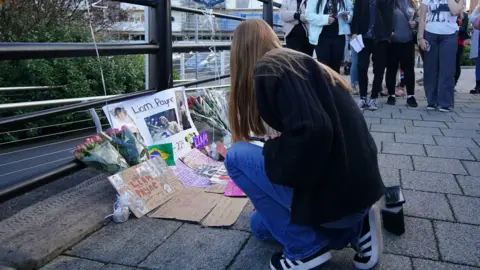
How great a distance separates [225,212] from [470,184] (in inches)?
66.3

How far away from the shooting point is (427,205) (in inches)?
101

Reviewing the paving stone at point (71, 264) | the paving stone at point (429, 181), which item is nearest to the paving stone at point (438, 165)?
the paving stone at point (429, 181)

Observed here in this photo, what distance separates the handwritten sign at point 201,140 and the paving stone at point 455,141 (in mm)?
2188

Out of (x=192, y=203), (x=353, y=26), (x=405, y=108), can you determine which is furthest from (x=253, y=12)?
(x=192, y=203)

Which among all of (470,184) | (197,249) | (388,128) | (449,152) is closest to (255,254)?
(197,249)

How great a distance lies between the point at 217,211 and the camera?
252cm

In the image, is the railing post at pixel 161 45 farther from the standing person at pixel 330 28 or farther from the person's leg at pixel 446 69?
the person's leg at pixel 446 69

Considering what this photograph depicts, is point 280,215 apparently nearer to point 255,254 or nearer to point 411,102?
point 255,254

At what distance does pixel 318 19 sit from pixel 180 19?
1.67 meters

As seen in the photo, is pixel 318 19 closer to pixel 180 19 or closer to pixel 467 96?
pixel 180 19

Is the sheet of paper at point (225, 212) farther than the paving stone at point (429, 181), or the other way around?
the paving stone at point (429, 181)

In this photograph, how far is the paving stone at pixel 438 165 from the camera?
3.23 meters

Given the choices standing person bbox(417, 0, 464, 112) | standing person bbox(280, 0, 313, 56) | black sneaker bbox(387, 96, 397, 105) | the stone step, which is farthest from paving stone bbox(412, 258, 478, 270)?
black sneaker bbox(387, 96, 397, 105)

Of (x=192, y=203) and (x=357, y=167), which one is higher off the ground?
(x=357, y=167)
